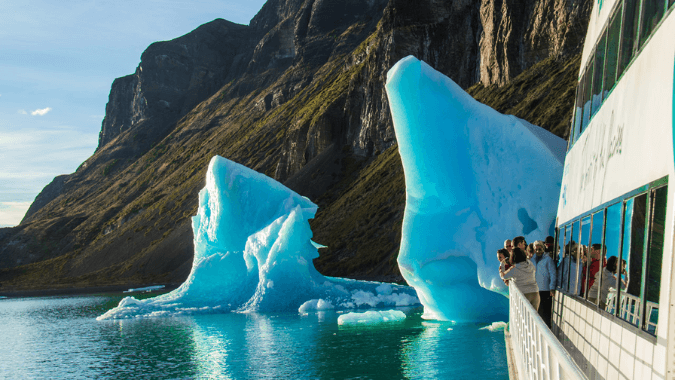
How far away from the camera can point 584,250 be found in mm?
7863

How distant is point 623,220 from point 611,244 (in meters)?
1.05

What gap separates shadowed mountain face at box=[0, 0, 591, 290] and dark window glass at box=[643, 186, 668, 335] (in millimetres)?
42116

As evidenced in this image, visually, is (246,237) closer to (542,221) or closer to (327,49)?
(542,221)

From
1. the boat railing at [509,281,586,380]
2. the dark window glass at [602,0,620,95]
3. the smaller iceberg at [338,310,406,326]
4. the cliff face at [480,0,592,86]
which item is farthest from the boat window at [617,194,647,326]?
the cliff face at [480,0,592,86]

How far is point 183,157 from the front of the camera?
11606 centimetres

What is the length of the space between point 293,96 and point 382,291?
84668 millimetres

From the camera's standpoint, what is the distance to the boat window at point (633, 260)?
4891 mm

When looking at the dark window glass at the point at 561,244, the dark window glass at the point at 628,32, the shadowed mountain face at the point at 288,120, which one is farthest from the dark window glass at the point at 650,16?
the shadowed mountain face at the point at 288,120

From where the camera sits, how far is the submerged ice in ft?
87.1

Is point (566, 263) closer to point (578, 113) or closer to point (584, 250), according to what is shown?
point (584, 250)

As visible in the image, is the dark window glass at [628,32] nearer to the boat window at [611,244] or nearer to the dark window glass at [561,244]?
the boat window at [611,244]

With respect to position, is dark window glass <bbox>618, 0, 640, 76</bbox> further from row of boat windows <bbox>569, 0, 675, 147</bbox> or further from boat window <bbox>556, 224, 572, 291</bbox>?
boat window <bbox>556, 224, 572, 291</bbox>

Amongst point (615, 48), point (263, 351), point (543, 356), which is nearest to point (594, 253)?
point (615, 48)

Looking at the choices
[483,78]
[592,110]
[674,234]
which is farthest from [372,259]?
[674,234]
